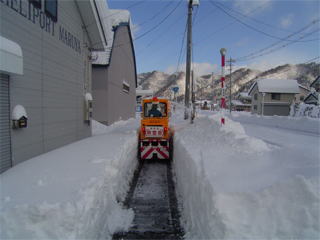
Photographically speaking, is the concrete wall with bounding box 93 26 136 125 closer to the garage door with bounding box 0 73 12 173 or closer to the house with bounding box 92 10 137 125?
the house with bounding box 92 10 137 125

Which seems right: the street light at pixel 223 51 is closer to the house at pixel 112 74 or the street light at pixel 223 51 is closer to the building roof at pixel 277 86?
the house at pixel 112 74

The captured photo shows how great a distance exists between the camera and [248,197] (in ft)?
9.55

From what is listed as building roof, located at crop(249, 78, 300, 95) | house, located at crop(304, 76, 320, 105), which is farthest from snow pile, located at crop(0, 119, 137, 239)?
building roof, located at crop(249, 78, 300, 95)

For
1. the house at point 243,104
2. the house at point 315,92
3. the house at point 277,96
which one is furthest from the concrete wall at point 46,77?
the house at point 243,104

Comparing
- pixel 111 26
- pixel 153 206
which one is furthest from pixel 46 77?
pixel 111 26

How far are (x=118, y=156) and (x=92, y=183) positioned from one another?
87.0 inches

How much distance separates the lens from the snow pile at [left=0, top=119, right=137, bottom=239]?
2.79 meters

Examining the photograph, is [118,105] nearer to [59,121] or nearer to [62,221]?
[59,121]

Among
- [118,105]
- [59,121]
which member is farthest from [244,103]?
[59,121]

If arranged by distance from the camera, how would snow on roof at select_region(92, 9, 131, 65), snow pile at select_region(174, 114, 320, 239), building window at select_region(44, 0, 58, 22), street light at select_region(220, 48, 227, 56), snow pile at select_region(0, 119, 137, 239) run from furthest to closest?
snow on roof at select_region(92, 9, 131, 65) < street light at select_region(220, 48, 227, 56) < building window at select_region(44, 0, 58, 22) < snow pile at select_region(0, 119, 137, 239) < snow pile at select_region(174, 114, 320, 239)

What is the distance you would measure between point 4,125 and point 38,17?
3532 mm

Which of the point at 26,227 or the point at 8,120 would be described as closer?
the point at 26,227

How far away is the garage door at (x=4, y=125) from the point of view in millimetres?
4824

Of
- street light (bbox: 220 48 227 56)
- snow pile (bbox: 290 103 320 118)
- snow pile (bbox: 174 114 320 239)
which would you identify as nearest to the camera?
snow pile (bbox: 174 114 320 239)
